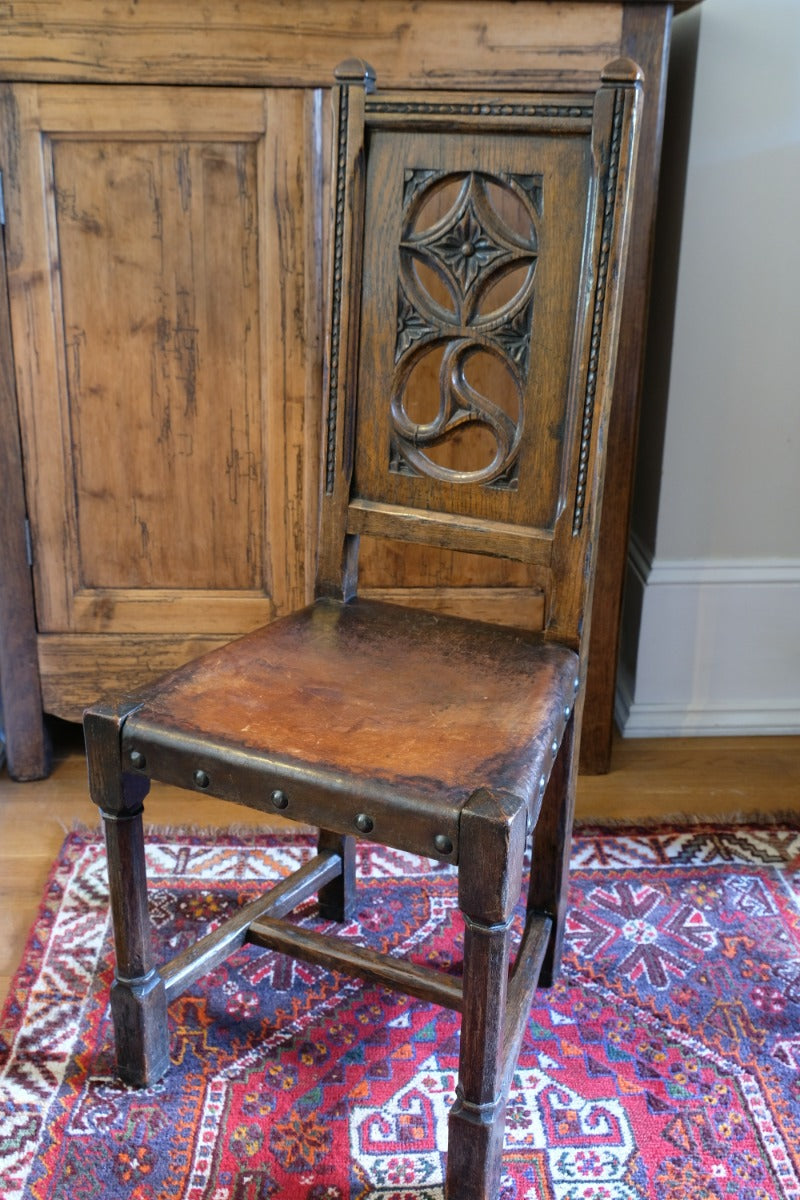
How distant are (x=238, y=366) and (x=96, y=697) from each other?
65 centimetres

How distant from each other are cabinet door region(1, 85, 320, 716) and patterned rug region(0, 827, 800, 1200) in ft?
1.52

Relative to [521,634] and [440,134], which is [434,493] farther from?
[440,134]

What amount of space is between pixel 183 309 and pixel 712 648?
123 cm

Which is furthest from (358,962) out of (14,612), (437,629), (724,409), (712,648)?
(724,409)

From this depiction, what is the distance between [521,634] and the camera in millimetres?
1501

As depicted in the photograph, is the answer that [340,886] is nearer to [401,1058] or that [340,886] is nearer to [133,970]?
[401,1058]

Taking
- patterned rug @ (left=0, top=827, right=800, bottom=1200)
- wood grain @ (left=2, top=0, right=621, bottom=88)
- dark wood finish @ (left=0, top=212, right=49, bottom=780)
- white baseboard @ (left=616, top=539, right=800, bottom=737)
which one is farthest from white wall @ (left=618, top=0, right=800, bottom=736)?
dark wood finish @ (left=0, top=212, right=49, bottom=780)

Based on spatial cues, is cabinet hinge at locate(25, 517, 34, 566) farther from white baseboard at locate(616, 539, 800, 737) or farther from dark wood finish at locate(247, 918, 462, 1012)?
white baseboard at locate(616, 539, 800, 737)

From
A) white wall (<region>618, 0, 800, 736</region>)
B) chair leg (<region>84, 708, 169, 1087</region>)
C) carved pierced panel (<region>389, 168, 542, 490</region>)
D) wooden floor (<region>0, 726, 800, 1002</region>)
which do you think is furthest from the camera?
white wall (<region>618, 0, 800, 736</region>)

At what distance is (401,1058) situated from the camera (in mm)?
1489

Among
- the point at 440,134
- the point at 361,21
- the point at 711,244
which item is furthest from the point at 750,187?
the point at 440,134

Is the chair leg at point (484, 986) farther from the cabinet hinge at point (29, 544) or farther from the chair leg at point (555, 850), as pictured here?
the cabinet hinge at point (29, 544)

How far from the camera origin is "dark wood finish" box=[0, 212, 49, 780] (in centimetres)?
195

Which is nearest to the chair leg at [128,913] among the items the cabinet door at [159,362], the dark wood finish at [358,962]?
the dark wood finish at [358,962]
